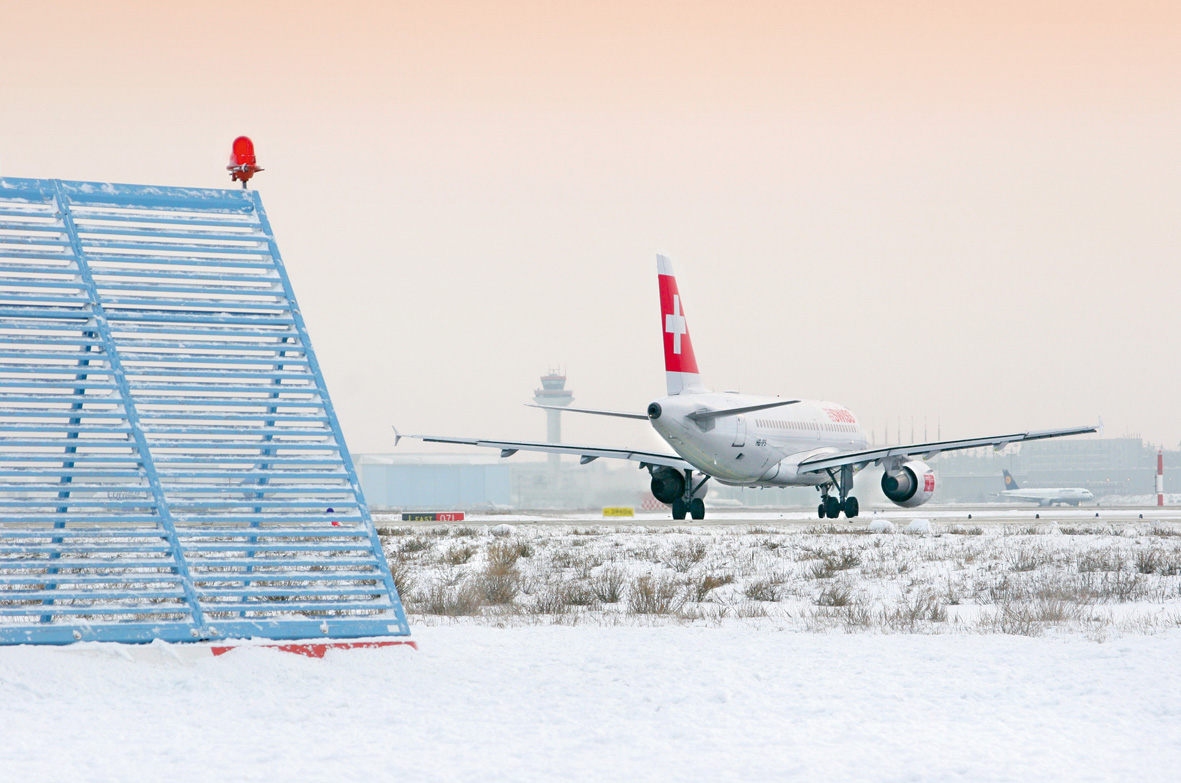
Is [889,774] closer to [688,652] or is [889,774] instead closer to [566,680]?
[566,680]

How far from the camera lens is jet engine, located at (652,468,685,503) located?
3784 centimetres

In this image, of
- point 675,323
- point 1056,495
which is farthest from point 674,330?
point 1056,495

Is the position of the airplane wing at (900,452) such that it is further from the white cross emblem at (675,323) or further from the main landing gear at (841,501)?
the white cross emblem at (675,323)

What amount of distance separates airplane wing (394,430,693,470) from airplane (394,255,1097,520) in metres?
0.03

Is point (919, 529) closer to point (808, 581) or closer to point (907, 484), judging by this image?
point (907, 484)

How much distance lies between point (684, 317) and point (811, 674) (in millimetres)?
26987

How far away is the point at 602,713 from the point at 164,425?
4.31m

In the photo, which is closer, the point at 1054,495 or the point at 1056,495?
the point at 1056,495

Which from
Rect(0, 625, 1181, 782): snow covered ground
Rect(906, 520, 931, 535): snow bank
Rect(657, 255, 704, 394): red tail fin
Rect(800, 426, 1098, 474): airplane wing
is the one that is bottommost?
Rect(0, 625, 1181, 782): snow covered ground

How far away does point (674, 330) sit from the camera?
115 feet

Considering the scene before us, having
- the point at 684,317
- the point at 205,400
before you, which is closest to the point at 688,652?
the point at 205,400

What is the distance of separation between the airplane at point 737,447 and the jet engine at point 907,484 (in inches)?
1.2

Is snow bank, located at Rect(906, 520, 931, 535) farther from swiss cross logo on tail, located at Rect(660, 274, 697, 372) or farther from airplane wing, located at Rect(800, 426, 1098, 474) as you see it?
swiss cross logo on tail, located at Rect(660, 274, 697, 372)

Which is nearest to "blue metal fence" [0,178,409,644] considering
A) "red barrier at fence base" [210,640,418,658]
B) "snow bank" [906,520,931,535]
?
"red barrier at fence base" [210,640,418,658]
